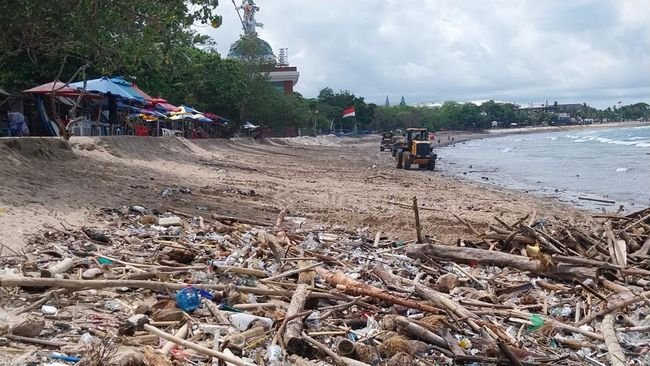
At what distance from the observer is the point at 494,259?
Result: 795 cm

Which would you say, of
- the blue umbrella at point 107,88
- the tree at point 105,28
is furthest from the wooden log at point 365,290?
the blue umbrella at point 107,88

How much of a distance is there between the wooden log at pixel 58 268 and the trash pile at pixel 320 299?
0.03 metres

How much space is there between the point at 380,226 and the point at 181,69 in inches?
328

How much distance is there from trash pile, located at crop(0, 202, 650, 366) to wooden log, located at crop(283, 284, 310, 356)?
0.05 ft

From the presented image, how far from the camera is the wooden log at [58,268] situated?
5.71 metres

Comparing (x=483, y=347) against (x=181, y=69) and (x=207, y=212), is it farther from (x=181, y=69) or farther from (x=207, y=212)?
(x=181, y=69)

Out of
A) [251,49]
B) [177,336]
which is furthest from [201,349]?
[251,49]

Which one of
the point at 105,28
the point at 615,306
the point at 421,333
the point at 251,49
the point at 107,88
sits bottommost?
the point at 615,306

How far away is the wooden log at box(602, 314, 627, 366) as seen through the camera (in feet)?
16.3

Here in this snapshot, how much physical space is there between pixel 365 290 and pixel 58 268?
2.98 metres

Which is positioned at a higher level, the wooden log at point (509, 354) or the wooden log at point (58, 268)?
the wooden log at point (58, 268)

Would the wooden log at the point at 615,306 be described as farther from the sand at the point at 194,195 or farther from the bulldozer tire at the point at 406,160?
the bulldozer tire at the point at 406,160

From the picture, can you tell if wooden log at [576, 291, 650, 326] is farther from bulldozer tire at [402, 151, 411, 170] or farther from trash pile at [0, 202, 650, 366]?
bulldozer tire at [402, 151, 411, 170]

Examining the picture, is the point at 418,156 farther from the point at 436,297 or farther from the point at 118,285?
the point at 118,285
